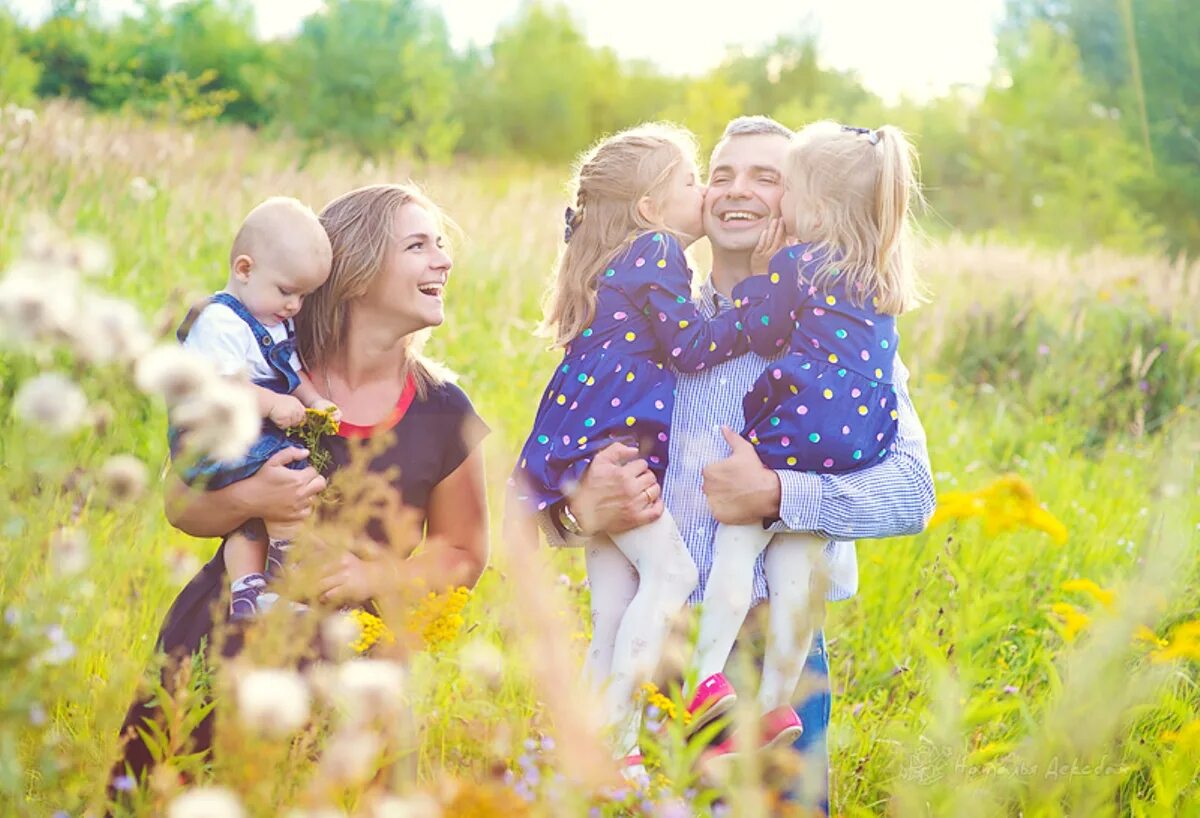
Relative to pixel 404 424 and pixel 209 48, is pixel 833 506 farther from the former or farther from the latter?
pixel 209 48

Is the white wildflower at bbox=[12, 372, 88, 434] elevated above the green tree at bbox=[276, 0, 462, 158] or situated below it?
above

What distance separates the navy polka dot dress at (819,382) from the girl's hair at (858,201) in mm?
51

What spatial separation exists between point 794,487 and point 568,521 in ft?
1.68

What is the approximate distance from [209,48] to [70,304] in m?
25.9

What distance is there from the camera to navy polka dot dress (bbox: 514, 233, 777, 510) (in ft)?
8.18

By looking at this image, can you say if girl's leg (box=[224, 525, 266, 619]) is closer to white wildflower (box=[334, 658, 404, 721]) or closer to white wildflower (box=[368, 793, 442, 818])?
white wildflower (box=[334, 658, 404, 721])

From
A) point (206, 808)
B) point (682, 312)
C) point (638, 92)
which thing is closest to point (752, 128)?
point (682, 312)

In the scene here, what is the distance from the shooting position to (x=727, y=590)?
7.80 feet

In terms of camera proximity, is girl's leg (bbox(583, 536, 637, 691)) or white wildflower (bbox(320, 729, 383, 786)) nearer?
white wildflower (bbox(320, 729, 383, 786))

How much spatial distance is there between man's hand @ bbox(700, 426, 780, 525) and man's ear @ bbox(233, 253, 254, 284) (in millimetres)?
1012

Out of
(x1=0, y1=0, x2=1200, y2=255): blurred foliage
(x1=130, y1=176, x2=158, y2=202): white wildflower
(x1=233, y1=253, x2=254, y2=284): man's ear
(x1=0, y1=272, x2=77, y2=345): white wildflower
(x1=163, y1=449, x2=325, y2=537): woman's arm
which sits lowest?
(x1=0, y1=0, x2=1200, y2=255): blurred foliage

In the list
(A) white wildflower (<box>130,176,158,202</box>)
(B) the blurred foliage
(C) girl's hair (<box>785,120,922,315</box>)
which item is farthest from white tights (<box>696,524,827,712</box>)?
(B) the blurred foliage

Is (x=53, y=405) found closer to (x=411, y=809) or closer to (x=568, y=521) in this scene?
(x=411, y=809)

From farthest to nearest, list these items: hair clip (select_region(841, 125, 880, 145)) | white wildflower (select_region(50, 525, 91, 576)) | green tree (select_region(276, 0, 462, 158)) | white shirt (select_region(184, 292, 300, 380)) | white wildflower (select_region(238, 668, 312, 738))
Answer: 1. green tree (select_region(276, 0, 462, 158))
2. hair clip (select_region(841, 125, 880, 145))
3. white shirt (select_region(184, 292, 300, 380))
4. white wildflower (select_region(50, 525, 91, 576))
5. white wildflower (select_region(238, 668, 312, 738))
